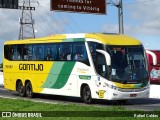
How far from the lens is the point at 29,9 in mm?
84875

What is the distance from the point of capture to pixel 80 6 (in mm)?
38750

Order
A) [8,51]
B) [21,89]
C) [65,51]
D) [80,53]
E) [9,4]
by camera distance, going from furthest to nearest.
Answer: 1. [9,4]
2. [8,51]
3. [21,89]
4. [65,51]
5. [80,53]

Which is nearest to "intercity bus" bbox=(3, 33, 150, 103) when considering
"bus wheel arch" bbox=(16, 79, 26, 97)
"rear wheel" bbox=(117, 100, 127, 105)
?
"bus wheel arch" bbox=(16, 79, 26, 97)

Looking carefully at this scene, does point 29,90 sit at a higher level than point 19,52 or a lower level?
lower

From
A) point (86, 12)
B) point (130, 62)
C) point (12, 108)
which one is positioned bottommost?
point (12, 108)

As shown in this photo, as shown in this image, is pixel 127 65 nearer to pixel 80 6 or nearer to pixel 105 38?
pixel 105 38

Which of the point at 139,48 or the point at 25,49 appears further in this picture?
the point at 25,49

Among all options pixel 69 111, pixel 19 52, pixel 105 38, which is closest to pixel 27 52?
pixel 19 52

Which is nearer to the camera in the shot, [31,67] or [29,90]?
[31,67]

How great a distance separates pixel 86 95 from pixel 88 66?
4.61ft

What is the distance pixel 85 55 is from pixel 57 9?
45.2ft

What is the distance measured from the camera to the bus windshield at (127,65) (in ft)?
75.6

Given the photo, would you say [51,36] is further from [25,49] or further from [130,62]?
[130,62]

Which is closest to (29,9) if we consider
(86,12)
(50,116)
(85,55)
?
(86,12)
